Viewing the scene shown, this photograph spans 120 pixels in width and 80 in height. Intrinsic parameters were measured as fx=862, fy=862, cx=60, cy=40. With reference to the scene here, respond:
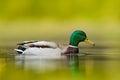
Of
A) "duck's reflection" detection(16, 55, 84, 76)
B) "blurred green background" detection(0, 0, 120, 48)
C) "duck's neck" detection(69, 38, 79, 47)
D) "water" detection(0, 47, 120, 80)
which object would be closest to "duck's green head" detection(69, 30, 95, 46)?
"duck's neck" detection(69, 38, 79, 47)

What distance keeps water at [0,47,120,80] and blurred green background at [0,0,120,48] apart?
333 inches

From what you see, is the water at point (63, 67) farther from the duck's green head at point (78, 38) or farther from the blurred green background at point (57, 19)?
the blurred green background at point (57, 19)

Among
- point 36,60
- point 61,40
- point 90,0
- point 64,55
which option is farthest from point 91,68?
point 90,0

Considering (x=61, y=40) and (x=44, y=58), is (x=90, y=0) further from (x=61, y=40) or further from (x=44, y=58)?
(x=44, y=58)

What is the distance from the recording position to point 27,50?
15070 millimetres

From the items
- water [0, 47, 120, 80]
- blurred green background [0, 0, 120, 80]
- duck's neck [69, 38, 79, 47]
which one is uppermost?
blurred green background [0, 0, 120, 80]

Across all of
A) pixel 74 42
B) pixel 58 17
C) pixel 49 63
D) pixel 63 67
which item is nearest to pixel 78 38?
pixel 74 42

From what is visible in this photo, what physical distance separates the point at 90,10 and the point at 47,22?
4.48 feet

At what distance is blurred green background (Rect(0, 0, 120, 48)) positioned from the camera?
2388cm

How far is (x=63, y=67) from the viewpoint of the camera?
40.5ft

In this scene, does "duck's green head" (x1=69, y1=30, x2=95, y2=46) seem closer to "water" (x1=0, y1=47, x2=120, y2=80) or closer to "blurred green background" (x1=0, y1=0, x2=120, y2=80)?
"water" (x1=0, y1=47, x2=120, y2=80)

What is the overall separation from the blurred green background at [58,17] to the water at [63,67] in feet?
27.8

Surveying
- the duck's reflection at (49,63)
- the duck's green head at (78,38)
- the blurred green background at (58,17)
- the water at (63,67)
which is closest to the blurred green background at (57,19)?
the blurred green background at (58,17)

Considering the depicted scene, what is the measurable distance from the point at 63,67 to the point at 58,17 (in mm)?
12372
